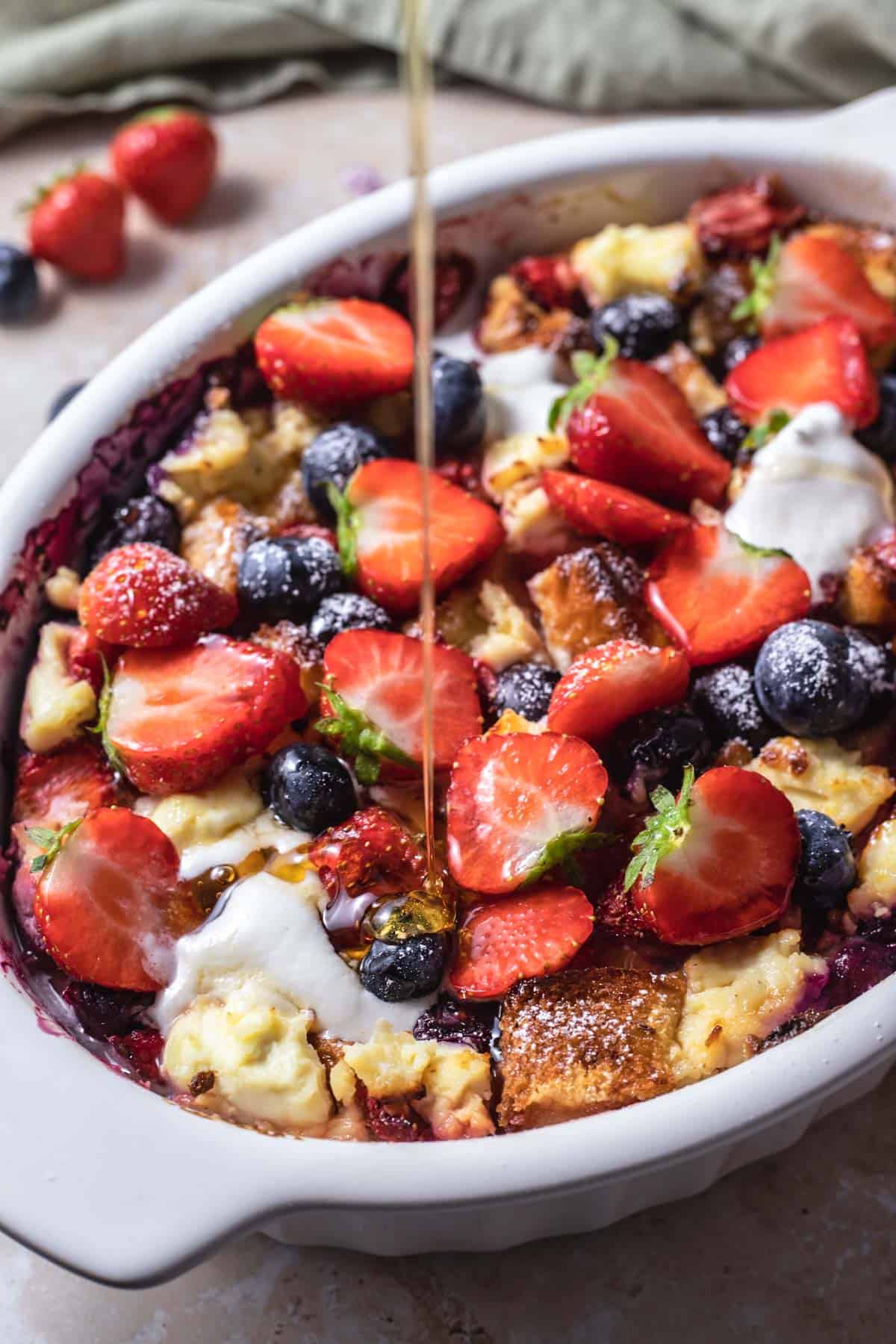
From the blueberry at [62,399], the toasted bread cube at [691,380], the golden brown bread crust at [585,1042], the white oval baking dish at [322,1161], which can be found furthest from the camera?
the blueberry at [62,399]

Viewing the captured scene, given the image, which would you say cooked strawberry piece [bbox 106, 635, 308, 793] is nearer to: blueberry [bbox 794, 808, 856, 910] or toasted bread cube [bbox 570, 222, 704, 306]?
blueberry [bbox 794, 808, 856, 910]

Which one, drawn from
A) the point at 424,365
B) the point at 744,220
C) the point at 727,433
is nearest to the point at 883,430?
the point at 727,433

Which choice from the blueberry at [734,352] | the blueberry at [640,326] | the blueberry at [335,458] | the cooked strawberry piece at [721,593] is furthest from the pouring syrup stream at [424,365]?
the blueberry at [734,352]

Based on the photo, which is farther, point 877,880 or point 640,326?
point 640,326

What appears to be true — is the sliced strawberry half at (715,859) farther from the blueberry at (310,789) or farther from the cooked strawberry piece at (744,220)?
the cooked strawberry piece at (744,220)

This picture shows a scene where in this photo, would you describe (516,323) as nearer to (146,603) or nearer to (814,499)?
(814,499)

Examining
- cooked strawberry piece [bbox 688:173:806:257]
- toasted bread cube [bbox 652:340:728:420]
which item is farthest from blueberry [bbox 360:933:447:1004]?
cooked strawberry piece [bbox 688:173:806:257]

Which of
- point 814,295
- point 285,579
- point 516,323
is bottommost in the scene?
point 285,579
